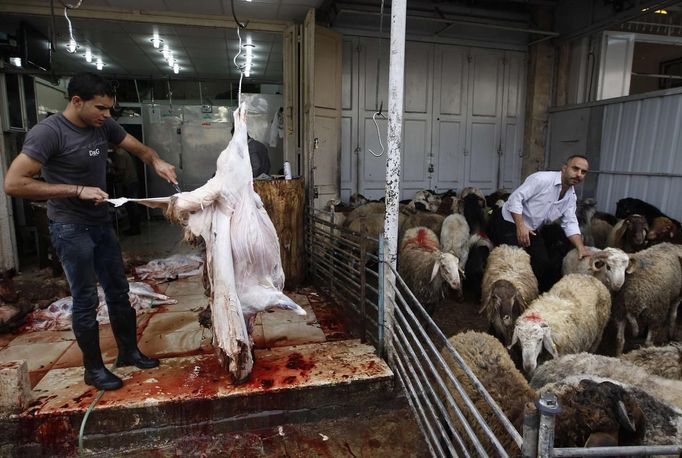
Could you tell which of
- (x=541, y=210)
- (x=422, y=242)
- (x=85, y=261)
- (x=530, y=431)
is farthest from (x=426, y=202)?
(x=530, y=431)

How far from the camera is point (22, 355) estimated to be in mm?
3578

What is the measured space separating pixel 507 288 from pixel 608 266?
4.31 ft

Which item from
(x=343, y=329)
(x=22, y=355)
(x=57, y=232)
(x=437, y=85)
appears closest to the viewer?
(x=57, y=232)

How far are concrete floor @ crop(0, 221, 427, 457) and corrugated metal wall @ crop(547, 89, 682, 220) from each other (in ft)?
20.1

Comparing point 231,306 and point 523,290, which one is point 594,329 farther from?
point 231,306

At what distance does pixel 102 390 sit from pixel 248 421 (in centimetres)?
104

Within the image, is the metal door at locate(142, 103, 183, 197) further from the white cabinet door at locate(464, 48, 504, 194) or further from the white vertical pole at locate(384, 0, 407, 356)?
the white vertical pole at locate(384, 0, 407, 356)

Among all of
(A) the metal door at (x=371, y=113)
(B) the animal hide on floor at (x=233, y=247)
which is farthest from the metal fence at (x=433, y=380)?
(A) the metal door at (x=371, y=113)

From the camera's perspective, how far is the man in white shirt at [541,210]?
4729 millimetres

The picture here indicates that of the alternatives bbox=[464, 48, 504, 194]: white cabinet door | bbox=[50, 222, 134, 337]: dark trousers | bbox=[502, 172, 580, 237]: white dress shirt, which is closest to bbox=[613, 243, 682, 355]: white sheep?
bbox=[502, 172, 580, 237]: white dress shirt

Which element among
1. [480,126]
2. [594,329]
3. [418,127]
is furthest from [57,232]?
[480,126]

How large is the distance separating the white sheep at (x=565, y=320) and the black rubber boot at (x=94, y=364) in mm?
3033

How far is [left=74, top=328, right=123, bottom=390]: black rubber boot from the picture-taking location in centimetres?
287

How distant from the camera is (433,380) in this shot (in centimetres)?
355
